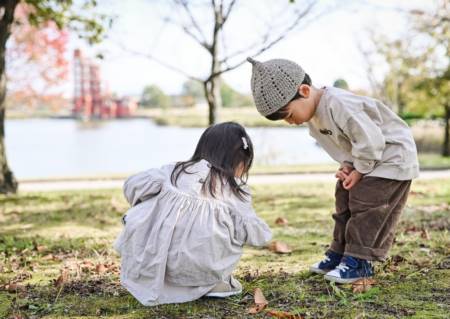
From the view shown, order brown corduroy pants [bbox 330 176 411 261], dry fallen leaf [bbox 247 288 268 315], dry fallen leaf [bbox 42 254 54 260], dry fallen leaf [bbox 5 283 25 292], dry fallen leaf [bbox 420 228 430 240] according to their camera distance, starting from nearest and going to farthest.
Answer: dry fallen leaf [bbox 247 288 268 315], brown corduroy pants [bbox 330 176 411 261], dry fallen leaf [bbox 5 283 25 292], dry fallen leaf [bbox 42 254 54 260], dry fallen leaf [bbox 420 228 430 240]

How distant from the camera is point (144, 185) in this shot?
8.64ft

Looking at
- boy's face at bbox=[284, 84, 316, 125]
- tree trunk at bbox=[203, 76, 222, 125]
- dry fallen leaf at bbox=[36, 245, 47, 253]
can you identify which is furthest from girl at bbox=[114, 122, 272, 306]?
tree trunk at bbox=[203, 76, 222, 125]

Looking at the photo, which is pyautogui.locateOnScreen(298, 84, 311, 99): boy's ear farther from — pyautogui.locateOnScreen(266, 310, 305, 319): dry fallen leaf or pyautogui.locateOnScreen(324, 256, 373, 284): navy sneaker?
pyautogui.locateOnScreen(266, 310, 305, 319): dry fallen leaf

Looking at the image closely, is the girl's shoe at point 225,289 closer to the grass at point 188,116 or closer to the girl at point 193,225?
the girl at point 193,225

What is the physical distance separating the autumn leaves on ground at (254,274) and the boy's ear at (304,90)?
2.93 ft

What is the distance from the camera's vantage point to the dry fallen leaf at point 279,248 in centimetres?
371

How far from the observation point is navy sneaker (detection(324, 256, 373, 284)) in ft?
9.16

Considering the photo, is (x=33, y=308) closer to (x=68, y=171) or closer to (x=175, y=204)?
(x=175, y=204)

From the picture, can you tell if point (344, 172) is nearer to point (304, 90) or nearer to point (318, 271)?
point (304, 90)

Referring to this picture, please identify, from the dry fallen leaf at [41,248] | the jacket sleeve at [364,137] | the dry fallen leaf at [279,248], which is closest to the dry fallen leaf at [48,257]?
the dry fallen leaf at [41,248]

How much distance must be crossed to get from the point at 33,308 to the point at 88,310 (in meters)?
0.25

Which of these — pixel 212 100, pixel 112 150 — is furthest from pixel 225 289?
pixel 112 150

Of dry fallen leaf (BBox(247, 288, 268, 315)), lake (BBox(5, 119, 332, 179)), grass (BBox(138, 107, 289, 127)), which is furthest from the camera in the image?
grass (BBox(138, 107, 289, 127))

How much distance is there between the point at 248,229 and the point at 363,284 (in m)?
0.64
